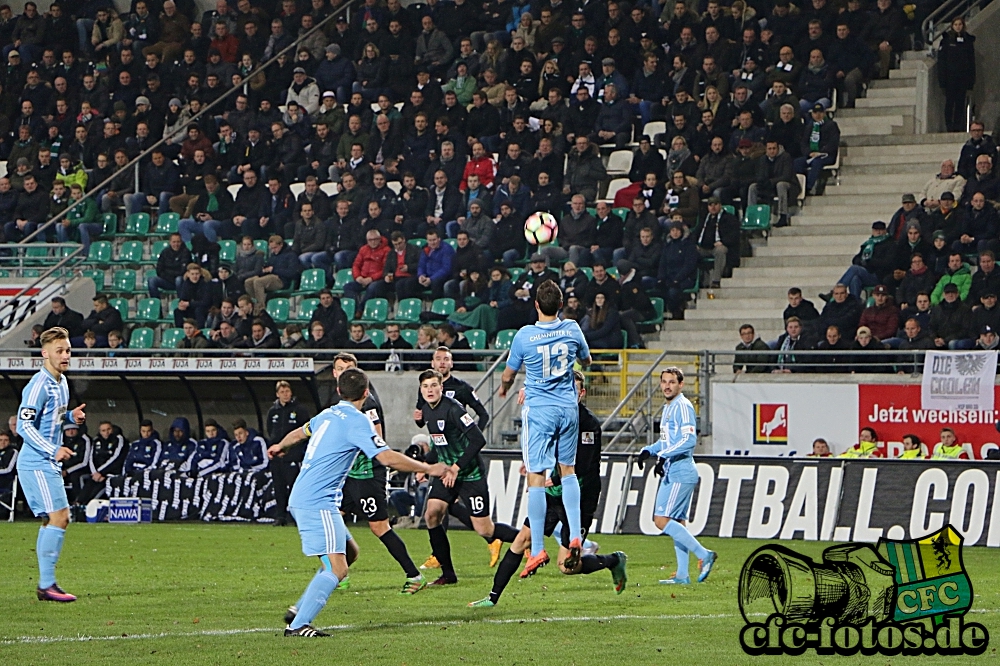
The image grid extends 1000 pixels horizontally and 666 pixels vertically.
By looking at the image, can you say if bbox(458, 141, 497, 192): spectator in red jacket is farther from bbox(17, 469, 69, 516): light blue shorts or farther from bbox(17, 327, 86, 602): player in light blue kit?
bbox(17, 469, 69, 516): light blue shorts

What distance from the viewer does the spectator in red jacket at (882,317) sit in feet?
69.5

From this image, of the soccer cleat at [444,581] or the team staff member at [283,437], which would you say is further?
the team staff member at [283,437]

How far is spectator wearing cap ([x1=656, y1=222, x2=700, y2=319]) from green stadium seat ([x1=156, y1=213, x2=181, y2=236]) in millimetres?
9884

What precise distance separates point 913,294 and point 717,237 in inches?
153

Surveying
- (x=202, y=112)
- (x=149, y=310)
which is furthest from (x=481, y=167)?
(x=202, y=112)

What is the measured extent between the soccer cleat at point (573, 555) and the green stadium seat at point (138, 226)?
19.7m

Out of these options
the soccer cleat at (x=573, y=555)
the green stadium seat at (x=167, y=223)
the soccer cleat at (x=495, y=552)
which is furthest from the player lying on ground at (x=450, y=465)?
the green stadium seat at (x=167, y=223)

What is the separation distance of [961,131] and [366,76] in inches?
447

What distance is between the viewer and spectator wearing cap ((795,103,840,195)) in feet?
83.0

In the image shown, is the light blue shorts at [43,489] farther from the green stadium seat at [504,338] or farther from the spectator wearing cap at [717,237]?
the spectator wearing cap at [717,237]

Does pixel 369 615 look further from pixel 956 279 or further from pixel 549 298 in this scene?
pixel 956 279

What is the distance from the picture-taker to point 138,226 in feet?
94.5

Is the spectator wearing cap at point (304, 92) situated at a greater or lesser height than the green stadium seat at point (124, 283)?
greater

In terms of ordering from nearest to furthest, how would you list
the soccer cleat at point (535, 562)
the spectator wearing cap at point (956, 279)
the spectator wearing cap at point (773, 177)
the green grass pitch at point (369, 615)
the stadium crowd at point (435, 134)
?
the green grass pitch at point (369, 615), the soccer cleat at point (535, 562), the spectator wearing cap at point (956, 279), the spectator wearing cap at point (773, 177), the stadium crowd at point (435, 134)
